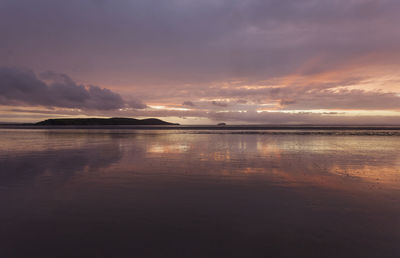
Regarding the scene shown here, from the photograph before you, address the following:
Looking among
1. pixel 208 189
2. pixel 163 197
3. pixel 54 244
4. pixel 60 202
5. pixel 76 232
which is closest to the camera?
pixel 54 244

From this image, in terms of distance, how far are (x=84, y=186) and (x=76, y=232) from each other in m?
4.94

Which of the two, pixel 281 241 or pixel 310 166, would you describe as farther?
pixel 310 166

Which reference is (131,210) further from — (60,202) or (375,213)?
(375,213)

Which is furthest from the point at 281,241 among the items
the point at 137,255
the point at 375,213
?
the point at 375,213

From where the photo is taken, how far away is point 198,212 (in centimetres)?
788

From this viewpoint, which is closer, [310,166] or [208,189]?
[208,189]

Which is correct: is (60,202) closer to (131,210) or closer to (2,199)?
(2,199)

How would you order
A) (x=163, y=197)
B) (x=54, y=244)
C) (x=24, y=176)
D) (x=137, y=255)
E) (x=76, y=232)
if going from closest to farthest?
1. (x=137, y=255)
2. (x=54, y=244)
3. (x=76, y=232)
4. (x=163, y=197)
5. (x=24, y=176)

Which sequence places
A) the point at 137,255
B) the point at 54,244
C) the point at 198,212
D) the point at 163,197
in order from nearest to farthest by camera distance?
1. the point at 137,255
2. the point at 54,244
3. the point at 198,212
4. the point at 163,197

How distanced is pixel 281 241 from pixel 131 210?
16.4ft

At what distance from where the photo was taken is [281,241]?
6.02 meters

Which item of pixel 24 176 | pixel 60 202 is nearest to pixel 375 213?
pixel 60 202

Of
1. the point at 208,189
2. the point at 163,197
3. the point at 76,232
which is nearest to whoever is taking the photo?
the point at 76,232

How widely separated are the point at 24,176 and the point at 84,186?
466 centimetres
